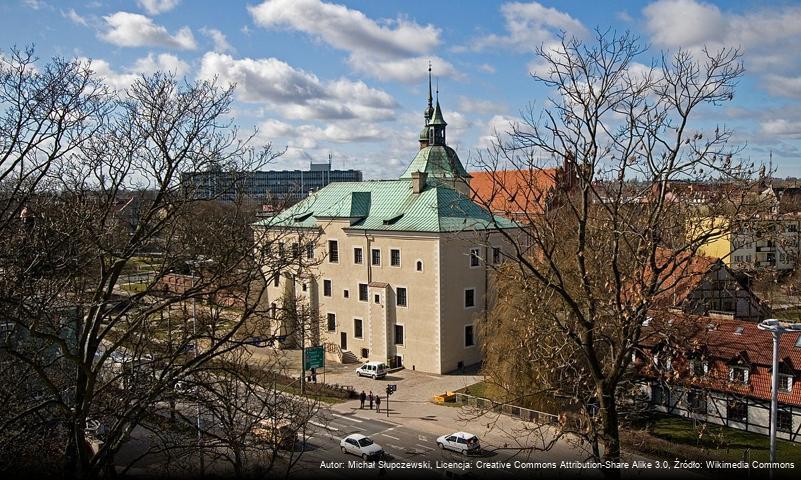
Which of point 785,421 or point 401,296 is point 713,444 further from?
point 401,296

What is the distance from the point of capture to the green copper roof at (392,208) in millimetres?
35125

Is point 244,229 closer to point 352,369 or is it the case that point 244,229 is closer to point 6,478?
point 6,478

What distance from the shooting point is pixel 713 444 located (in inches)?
896

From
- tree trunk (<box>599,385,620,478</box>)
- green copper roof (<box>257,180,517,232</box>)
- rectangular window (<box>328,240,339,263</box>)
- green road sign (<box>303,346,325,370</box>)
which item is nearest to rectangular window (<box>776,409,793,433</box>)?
green copper roof (<box>257,180,517,232</box>)

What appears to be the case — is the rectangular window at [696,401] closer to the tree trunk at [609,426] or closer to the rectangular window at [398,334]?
the tree trunk at [609,426]

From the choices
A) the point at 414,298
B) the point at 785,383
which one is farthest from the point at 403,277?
the point at 785,383

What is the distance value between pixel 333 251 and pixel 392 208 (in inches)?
190

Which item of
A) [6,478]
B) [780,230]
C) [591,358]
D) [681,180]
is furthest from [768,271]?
[6,478]

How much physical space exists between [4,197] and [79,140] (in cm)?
229

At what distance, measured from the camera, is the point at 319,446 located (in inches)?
934

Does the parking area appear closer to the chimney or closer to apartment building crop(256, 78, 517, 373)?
apartment building crop(256, 78, 517, 373)

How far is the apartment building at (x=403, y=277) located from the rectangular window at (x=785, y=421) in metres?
15.1

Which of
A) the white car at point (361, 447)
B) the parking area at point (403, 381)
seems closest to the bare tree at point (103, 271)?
the white car at point (361, 447)

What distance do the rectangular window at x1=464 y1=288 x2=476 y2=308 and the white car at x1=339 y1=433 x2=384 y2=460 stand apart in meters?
13.8
